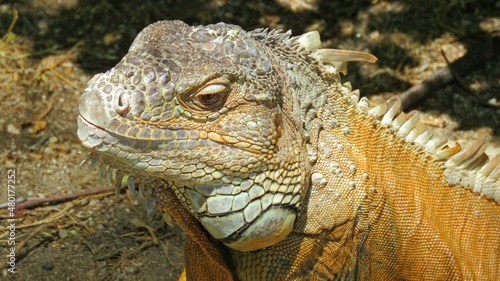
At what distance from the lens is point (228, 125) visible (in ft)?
8.86

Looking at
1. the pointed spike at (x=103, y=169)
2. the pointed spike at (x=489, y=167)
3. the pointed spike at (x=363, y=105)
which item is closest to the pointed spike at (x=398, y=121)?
the pointed spike at (x=363, y=105)

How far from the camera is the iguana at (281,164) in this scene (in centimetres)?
263

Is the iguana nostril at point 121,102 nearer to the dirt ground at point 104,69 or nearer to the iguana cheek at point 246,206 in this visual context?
the iguana cheek at point 246,206

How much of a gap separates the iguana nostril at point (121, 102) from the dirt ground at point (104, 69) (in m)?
2.42

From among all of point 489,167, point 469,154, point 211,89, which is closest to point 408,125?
point 469,154

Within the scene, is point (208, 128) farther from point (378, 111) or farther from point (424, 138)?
point (424, 138)

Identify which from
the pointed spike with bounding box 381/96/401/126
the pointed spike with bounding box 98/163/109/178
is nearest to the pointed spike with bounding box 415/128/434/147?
the pointed spike with bounding box 381/96/401/126

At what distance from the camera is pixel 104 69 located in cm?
659

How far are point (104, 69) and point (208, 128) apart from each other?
410 cm

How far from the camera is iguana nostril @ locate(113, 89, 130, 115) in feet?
8.37

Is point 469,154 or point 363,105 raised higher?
point 363,105

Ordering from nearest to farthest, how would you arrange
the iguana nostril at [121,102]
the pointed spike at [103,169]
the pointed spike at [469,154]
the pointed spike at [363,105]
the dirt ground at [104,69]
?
the iguana nostril at [121,102] < the pointed spike at [103,169] < the pointed spike at [363,105] < the pointed spike at [469,154] < the dirt ground at [104,69]

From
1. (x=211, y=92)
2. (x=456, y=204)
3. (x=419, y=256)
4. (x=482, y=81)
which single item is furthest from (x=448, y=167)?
(x=482, y=81)

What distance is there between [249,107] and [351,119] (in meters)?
0.60
